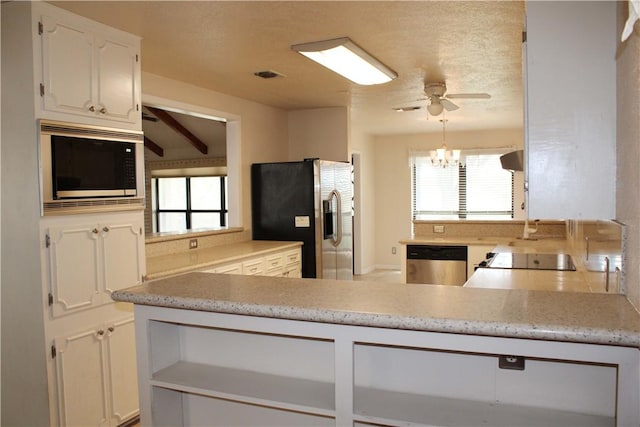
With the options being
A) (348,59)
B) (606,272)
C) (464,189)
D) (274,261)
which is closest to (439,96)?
(348,59)

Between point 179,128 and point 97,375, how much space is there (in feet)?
17.3

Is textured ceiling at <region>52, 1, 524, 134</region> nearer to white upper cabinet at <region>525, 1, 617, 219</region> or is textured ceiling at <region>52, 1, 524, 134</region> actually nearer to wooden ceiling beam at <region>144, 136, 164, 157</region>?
white upper cabinet at <region>525, 1, 617, 219</region>

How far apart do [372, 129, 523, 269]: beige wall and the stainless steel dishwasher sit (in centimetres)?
365

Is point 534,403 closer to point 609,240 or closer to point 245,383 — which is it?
point 609,240

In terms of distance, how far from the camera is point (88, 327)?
8.96 feet

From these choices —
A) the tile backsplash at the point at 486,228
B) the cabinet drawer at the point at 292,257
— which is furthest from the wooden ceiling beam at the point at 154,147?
the tile backsplash at the point at 486,228

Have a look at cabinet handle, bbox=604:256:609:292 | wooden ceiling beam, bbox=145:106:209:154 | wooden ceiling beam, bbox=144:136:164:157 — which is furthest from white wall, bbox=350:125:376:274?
cabinet handle, bbox=604:256:609:292

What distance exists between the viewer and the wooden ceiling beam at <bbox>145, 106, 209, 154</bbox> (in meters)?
6.93

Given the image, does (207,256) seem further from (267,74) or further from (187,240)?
(267,74)

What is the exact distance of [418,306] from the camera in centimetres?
133

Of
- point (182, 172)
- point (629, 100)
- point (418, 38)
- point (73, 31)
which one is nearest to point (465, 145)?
point (182, 172)

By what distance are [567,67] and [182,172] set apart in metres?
7.90

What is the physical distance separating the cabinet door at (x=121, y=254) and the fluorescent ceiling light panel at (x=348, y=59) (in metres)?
1.56

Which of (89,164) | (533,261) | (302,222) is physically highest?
(89,164)
